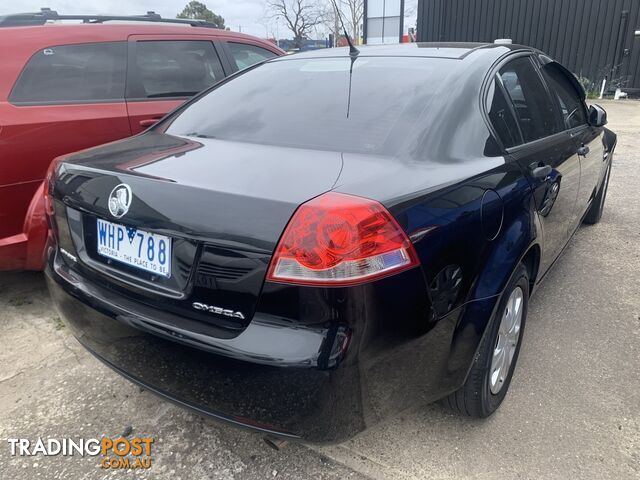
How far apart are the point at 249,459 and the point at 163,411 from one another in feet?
1.70

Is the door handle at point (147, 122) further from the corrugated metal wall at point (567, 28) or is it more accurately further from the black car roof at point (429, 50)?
the corrugated metal wall at point (567, 28)

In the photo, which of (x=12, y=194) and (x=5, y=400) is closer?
(x=5, y=400)

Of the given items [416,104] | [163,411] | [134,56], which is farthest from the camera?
[134,56]

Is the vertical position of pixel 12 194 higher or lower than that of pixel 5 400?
higher

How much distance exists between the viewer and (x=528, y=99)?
104 inches

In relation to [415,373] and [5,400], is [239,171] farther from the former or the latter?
[5,400]

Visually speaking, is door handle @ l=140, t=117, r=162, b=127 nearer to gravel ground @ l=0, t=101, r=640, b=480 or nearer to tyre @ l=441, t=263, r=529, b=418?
gravel ground @ l=0, t=101, r=640, b=480

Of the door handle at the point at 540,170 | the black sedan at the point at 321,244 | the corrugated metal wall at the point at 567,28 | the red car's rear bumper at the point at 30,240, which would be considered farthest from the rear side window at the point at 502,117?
the corrugated metal wall at the point at 567,28

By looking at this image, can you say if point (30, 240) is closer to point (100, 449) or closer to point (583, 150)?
point (100, 449)

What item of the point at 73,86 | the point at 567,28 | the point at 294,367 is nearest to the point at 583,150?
the point at 294,367

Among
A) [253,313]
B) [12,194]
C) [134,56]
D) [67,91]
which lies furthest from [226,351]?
[134,56]

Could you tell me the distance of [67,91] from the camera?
3320 millimetres

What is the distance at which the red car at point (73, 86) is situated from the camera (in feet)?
9.78

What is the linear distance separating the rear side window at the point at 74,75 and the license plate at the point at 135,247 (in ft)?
5.80
